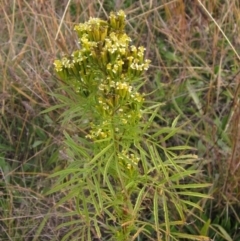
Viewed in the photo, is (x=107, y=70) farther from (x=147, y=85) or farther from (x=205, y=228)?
(x=147, y=85)

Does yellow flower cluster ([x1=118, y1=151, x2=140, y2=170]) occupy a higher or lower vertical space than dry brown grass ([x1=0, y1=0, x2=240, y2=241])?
higher

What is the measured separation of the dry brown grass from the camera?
2.23 meters

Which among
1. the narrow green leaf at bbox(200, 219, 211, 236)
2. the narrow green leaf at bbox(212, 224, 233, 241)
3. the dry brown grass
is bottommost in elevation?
the narrow green leaf at bbox(212, 224, 233, 241)

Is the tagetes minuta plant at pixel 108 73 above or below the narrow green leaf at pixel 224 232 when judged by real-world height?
above

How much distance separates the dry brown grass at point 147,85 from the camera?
7.30ft

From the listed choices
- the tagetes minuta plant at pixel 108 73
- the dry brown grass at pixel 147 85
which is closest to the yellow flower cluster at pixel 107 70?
the tagetes minuta plant at pixel 108 73

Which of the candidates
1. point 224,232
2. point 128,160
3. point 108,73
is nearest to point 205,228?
point 224,232

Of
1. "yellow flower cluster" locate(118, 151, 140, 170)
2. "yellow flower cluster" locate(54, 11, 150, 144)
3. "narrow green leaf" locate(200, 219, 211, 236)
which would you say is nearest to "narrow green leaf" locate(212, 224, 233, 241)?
"narrow green leaf" locate(200, 219, 211, 236)

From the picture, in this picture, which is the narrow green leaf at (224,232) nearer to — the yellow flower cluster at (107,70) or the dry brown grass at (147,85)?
the dry brown grass at (147,85)

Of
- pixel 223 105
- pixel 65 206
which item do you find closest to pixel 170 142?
pixel 223 105

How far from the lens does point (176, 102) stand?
8.34 ft

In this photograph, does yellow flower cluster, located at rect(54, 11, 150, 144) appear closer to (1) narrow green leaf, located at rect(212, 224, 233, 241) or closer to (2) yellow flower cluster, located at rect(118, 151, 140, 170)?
(2) yellow flower cluster, located at rect(118, 151, 140, 170)

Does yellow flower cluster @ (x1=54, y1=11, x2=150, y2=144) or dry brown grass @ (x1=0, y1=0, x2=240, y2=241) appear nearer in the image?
yellow flower cluster @ (x1=54, y1=11, x2=150, y2=144)

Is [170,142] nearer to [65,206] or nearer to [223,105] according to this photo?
[223,105]
